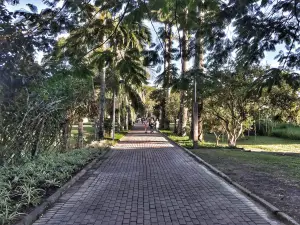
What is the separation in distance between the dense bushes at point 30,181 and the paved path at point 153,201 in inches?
17.4

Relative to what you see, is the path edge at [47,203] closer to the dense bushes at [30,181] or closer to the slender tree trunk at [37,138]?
the dense bushes at [30,181]

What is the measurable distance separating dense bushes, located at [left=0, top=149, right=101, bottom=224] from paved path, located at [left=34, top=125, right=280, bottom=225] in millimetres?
442

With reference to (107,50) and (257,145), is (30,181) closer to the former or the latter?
(107,50)

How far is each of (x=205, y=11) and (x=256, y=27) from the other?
1.11m

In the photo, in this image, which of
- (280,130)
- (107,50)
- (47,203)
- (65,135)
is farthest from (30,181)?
(280,130)

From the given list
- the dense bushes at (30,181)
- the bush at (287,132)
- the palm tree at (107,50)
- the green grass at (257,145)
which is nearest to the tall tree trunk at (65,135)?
the dense bushes at (30,181)

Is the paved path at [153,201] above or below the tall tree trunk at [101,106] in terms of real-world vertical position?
below

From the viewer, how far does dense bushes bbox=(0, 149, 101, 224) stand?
5.83 metres

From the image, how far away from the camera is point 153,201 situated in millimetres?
6859

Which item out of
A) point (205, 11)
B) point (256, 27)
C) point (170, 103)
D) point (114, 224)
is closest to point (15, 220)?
point (114, 224)

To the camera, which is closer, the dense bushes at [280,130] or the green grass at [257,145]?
the green grass at [257,145]

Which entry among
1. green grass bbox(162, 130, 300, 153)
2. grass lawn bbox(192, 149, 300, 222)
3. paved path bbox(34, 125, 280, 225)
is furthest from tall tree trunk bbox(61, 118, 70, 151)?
green grass bbox(162, 130, 300, 153)

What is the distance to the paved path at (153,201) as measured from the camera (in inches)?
225

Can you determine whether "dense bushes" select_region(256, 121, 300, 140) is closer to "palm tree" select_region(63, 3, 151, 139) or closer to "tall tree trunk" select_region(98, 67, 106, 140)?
"tall tree trunk" select_region(98, 67, 106, 140)
